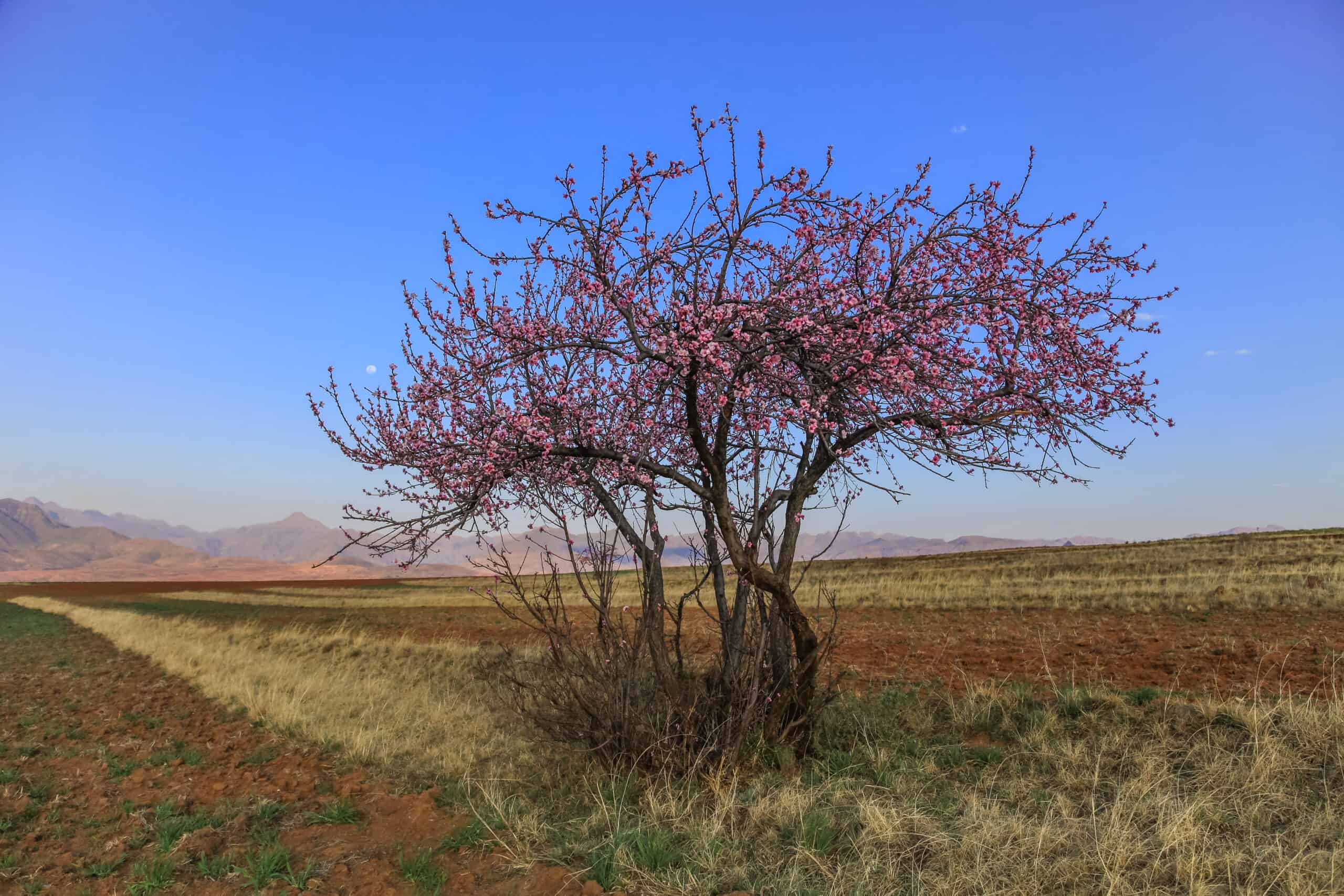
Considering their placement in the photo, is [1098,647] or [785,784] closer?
[785,784]

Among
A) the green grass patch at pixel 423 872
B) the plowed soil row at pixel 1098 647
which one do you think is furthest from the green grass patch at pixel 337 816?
the plowed soil row at pixel 1098 647

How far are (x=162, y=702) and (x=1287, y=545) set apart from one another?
131 ft

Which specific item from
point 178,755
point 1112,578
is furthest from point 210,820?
point 1112,578

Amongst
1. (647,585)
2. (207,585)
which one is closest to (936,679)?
(647,585)

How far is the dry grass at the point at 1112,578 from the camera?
1941 centimetres

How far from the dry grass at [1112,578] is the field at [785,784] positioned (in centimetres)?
203

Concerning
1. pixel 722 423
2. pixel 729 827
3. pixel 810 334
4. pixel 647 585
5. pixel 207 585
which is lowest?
pixel 207 585

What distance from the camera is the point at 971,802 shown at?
19.8ft

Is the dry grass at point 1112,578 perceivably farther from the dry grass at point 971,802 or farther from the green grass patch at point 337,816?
the green grass patch at point 337,816

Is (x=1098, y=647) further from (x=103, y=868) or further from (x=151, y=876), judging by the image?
(x=103, y=868)

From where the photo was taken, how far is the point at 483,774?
344 inches

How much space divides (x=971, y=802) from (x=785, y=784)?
1784 millimetres

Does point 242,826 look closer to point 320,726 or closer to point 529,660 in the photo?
point 320,726

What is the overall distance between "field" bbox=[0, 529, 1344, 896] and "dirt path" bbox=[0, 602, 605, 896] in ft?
0.13
